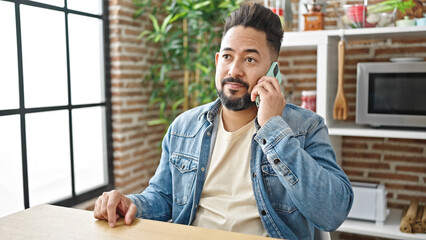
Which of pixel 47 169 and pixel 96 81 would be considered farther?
pixel 96 81

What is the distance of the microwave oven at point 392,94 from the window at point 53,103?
1.74 meters

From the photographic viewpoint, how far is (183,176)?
157 cm

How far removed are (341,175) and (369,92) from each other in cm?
118

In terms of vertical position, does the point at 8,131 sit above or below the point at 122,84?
below

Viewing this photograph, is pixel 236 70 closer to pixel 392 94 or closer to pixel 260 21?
pixel 260 21

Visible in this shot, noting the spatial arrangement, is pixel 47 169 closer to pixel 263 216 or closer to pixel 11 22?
pixel 11 22

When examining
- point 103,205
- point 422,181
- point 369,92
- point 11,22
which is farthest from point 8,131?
point 422,181

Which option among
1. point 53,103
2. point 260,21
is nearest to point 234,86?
point 260,21

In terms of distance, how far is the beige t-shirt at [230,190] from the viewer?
1427 millimetres

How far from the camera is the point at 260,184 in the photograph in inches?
55.9

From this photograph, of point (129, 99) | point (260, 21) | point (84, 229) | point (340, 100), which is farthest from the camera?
point (129, 99)

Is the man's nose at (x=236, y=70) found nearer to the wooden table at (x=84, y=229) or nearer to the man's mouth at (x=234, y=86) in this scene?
the man's mouth at (x=234, y=86)

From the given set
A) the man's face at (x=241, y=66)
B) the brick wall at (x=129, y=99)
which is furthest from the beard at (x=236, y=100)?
the brick wall at (x=129, y=99)

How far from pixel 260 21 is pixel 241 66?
0.19 metres
